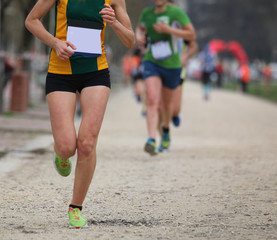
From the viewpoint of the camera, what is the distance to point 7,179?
7.09 meters

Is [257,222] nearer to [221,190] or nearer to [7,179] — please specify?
[221,190]

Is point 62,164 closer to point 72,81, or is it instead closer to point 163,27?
point 72,81

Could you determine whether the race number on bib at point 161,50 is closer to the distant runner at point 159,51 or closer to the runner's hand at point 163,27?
the distant runner at point 159,51

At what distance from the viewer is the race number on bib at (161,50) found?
9133 mm

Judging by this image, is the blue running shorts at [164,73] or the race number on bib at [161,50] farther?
the blue running shorts at [164,73]

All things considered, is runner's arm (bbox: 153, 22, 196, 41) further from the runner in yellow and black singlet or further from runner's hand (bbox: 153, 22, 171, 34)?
the runner in yellow and black singlet

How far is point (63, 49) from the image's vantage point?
4785mm

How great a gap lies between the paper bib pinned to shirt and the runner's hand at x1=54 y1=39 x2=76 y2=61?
7cm

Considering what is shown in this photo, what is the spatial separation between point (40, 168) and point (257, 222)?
347 cm

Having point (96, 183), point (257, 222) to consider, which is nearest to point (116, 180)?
point (96, 183)

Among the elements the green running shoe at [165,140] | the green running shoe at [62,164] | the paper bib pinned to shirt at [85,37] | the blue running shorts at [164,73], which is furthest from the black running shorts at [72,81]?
the green running shoe at [165,140]

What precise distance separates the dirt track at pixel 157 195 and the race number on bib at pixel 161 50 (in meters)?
1.27

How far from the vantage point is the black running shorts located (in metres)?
4.94

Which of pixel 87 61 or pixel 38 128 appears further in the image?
pixel 38 128
